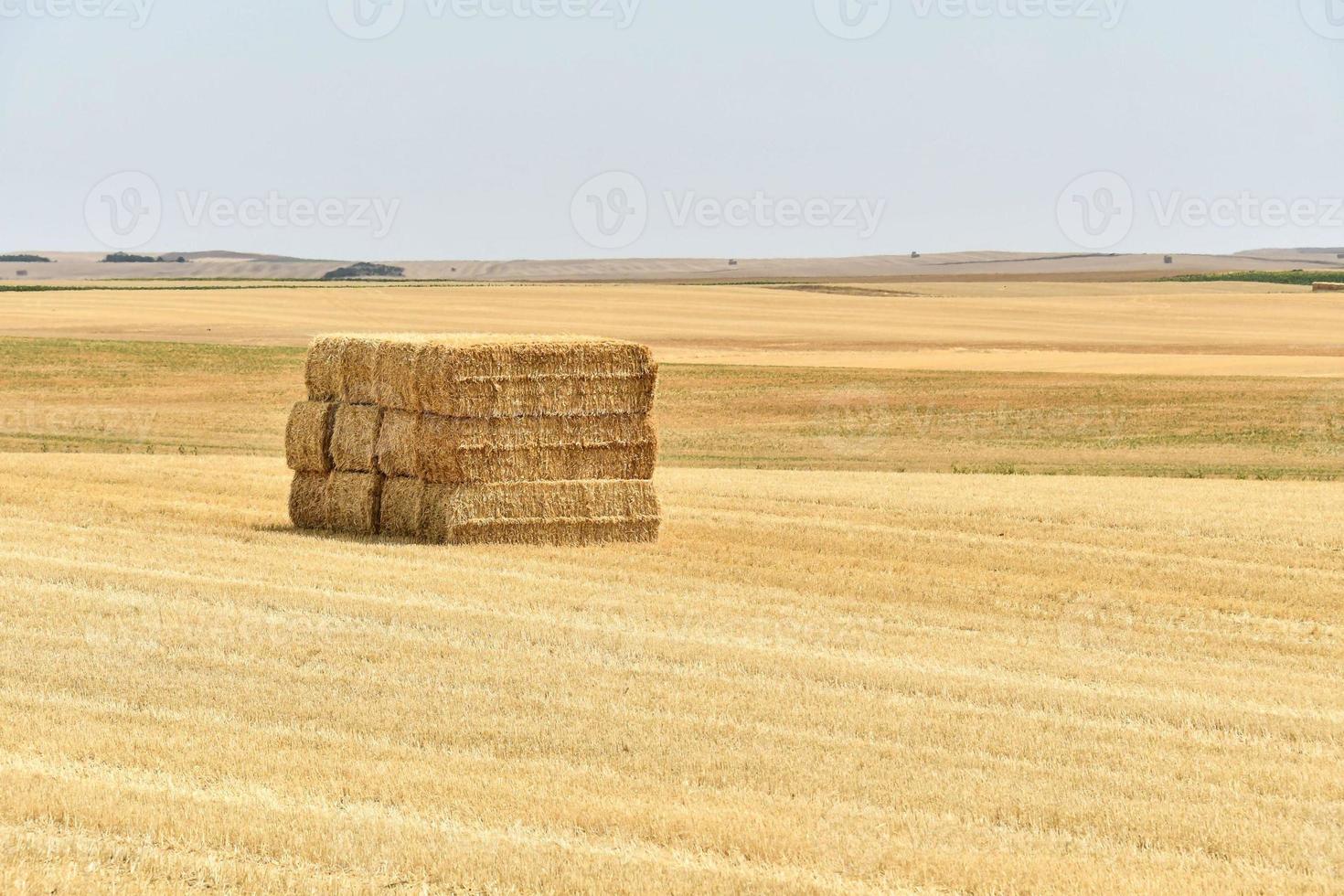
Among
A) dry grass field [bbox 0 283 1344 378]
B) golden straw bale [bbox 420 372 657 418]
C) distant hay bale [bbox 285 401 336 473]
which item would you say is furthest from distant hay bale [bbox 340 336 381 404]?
dry grass field [bbox 0 283 1344 378]

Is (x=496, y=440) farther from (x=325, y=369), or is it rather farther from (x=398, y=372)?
(x=325, y=369)

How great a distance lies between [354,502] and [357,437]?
651mm

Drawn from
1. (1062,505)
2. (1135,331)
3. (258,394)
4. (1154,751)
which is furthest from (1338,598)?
(1135,331)

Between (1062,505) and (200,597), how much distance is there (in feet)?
34.9

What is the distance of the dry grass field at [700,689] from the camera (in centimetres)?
745

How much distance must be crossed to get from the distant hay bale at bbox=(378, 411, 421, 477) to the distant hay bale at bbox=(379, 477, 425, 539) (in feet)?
0.36

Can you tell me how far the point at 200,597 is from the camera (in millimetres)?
13289

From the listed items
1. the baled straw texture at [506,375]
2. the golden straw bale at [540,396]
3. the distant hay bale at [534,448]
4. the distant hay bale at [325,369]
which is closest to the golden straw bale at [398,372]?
the baled straw texture at [506,375]

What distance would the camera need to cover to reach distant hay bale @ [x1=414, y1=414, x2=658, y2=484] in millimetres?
16297

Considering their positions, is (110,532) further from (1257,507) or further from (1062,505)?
(1257,507)

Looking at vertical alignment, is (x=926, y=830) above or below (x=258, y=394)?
below

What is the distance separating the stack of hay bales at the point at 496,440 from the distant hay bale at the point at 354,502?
18 mm

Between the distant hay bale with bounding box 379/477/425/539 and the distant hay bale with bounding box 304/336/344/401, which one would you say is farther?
the distant hay bale with bounding box 304/336/344/401

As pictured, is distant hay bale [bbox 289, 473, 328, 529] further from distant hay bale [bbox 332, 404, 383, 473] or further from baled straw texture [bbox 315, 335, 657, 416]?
baled straw texture [bbox 315, 335, 657, 416]
